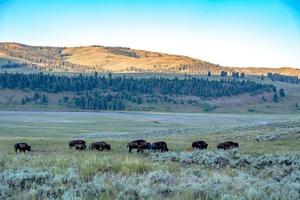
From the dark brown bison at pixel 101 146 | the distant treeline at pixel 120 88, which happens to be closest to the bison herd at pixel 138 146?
the dark brown bison at pixel 101 146

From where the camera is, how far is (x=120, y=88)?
Answer: 181625 millimetres

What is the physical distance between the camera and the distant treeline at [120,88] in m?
164

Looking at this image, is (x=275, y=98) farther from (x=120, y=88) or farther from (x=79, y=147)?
(x=79, y=147)

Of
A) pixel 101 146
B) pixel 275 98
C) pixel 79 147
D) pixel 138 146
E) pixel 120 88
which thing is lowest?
pixel 275 98

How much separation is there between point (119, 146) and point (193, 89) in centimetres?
16224

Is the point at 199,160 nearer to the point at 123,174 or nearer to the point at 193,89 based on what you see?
the point at 123,174

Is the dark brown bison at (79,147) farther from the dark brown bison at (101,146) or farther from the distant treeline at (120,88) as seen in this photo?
the distant treeline at (120,88)

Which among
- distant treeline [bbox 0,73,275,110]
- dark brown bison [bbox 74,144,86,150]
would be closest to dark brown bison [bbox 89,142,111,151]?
dark brown bison [bbox 74,144,86,150]

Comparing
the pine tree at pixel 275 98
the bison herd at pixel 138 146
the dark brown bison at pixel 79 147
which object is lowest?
the pine tree at pixel 275 98

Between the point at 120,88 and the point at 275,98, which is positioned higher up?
the point at 120,88

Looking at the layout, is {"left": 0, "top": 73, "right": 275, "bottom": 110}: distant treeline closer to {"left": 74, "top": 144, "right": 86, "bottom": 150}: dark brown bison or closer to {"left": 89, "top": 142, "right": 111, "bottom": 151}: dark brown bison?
{"left": 74, "top": 144, "right": 86, "bottom": 150}: dark brown bison

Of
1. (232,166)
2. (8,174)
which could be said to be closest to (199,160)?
(232,166)

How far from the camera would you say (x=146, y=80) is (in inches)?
7574

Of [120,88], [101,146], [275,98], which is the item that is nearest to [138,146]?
[101,146]
